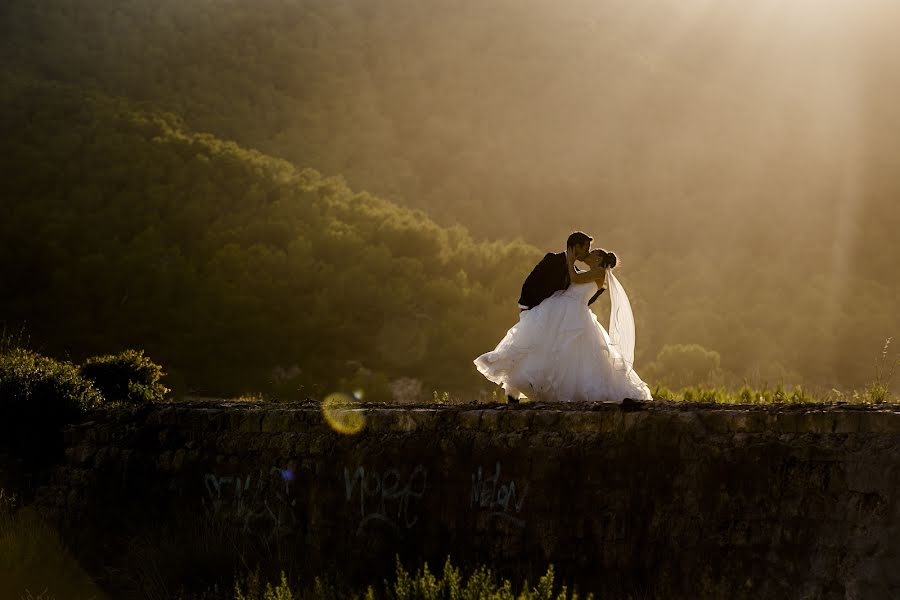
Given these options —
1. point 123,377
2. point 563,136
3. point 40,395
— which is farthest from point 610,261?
point 563,136

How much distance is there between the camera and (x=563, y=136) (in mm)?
59625

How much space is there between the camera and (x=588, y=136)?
5912cm

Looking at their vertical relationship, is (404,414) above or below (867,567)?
above

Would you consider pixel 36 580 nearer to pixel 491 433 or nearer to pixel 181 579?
pixel 181 579

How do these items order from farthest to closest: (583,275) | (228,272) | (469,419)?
1. (228,272)
2. (583,275)
3. (469,419)

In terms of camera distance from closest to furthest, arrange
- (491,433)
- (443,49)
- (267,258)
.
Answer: (491,433) < (267,258) < (443,49)

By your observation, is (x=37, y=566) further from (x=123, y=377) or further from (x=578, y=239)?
(x=578, y=239)

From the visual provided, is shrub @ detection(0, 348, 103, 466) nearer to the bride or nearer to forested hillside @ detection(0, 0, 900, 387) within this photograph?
the bride

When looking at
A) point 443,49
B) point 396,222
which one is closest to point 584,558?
point 396,222

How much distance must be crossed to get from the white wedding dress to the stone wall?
42.7 inches

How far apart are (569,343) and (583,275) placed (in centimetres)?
80

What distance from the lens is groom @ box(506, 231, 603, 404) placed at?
1139 centimetres

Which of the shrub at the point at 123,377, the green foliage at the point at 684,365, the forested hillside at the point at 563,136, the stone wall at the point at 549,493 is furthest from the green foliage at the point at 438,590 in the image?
the green foliage at the point at 684,365

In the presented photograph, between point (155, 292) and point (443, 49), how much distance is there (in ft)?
135
